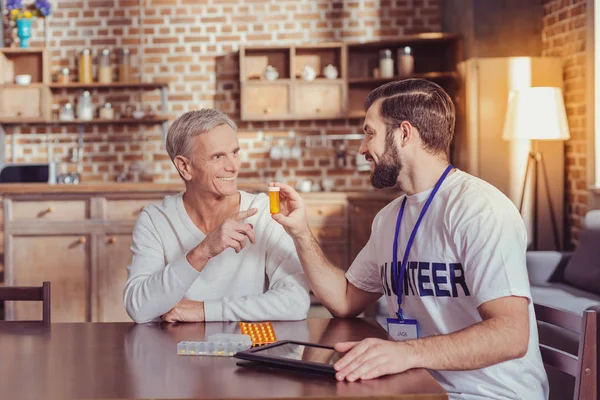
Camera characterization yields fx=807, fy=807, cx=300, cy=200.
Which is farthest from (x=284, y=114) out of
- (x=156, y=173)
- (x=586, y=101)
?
(x=586, y=101)

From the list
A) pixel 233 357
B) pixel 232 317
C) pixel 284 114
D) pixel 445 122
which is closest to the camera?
pixel 233 357

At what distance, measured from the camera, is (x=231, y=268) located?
230cm

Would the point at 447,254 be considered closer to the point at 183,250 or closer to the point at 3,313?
the point at 183,250

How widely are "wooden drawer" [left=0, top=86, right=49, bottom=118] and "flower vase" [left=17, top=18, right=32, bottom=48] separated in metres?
0.35

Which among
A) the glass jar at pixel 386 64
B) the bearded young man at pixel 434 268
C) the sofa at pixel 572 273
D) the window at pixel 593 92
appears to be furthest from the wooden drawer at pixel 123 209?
the bearded young man at pixel 434 268

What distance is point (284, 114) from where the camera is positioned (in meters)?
5.80

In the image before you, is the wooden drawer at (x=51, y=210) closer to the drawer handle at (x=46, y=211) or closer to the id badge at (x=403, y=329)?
the drawer handle at (x=46, y=211)

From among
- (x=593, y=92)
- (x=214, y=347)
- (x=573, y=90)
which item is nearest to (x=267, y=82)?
(x=573, y=90)

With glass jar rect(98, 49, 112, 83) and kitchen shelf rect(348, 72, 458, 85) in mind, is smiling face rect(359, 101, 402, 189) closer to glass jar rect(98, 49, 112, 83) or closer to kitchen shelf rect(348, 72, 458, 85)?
kitchen shelf rect(348, 72, 458, 85)

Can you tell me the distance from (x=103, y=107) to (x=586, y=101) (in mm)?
3414

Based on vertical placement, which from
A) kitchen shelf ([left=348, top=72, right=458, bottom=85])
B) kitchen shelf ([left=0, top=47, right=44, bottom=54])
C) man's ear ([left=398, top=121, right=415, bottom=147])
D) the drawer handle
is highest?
kitchen shelf ([left=0, top=47, right=44, bottom=54])

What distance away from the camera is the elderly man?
2127 millimetres

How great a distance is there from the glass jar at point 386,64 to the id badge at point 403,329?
3.99m

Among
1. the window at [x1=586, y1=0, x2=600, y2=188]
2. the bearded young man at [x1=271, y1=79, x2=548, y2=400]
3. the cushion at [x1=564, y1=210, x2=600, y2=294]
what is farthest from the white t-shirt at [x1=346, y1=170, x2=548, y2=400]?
the window at [x1=586, y1=0, x2=600, y2=188]
